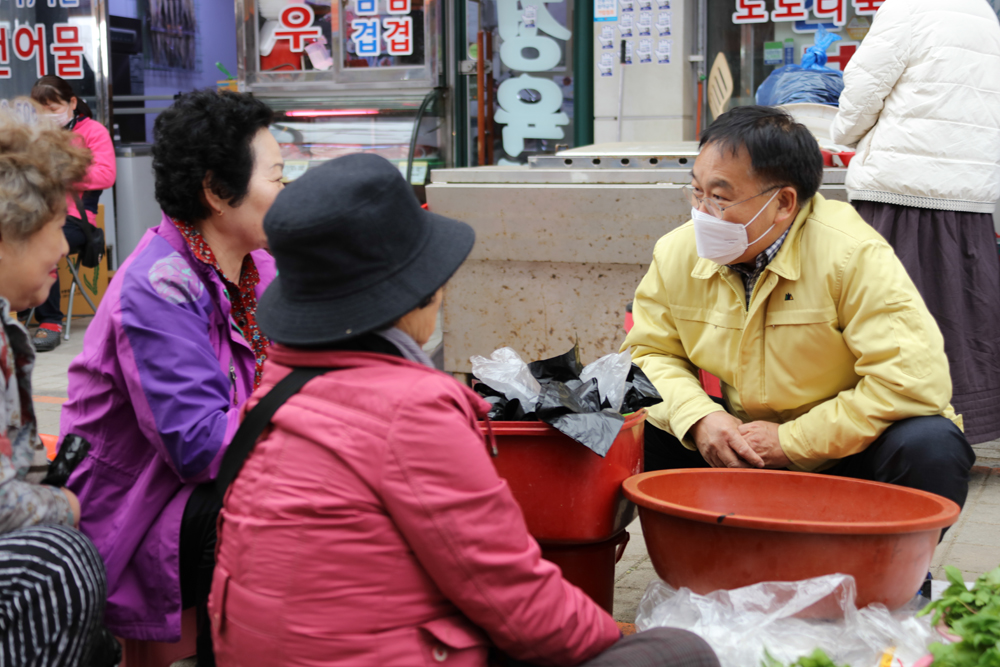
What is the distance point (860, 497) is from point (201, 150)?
5.63 feet

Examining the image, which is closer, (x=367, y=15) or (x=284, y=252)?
(x=284, y=252)

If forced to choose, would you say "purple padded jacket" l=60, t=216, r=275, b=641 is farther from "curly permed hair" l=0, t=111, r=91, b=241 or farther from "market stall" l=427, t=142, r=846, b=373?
"market stall" l=427, t=142, r=846, b=373

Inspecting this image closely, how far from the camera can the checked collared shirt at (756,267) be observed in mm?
2434

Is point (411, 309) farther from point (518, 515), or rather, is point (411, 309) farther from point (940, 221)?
point (940, 221)

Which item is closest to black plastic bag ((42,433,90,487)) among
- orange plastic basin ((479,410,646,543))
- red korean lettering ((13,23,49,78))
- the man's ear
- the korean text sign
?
orange plastic basin ((479,410,646,543))

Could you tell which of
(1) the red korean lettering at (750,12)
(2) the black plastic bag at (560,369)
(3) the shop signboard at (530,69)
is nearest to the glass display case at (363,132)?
(3) the shop signboard at (530,69)

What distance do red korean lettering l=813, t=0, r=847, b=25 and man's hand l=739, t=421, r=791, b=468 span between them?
5241mm

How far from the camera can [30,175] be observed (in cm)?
185

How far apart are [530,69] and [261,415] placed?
21.0ft

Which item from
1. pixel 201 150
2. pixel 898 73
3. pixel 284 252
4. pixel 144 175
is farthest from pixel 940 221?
pixel 144 175

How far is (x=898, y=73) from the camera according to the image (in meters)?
3.67

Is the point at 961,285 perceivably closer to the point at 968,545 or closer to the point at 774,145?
the point at 968,545

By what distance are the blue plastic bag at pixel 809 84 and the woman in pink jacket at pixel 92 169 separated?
4.27m

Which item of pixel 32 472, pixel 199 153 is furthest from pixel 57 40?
pixel 32 472
